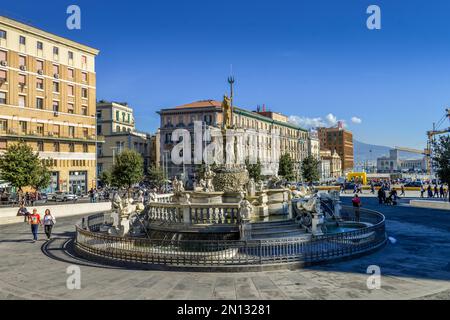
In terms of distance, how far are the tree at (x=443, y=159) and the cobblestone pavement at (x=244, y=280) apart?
1881cm

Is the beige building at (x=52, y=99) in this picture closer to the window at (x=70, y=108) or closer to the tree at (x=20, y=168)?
the window at (x=70, y=108)

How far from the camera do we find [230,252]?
40.9ft

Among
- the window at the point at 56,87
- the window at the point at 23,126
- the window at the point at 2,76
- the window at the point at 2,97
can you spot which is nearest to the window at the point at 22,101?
the window at the point at 2,97

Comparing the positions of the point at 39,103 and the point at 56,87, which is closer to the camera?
the point at 39,103

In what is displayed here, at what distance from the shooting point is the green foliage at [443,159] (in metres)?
31.2

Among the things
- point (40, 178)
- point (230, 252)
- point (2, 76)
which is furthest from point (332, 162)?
point (230, 252)

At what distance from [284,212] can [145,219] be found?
7127mm

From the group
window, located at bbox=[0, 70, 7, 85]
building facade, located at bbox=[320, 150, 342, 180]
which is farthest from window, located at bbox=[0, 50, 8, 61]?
building facade, located at bbox=[320, 150, 342, 180]

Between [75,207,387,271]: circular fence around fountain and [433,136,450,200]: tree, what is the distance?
2081cm

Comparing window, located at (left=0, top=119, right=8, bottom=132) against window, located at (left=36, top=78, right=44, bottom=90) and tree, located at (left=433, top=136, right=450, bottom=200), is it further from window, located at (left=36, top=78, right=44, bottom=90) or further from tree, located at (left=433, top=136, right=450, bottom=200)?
tree, located at (left=433, top=136, right=450, bottom=200)

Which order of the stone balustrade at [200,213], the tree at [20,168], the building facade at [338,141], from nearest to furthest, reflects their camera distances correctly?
the stone balustrade at [200,213], the tree at [20,168], the building facade at [338,141]

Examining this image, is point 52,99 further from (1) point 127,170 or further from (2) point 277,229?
(2) point 277,229

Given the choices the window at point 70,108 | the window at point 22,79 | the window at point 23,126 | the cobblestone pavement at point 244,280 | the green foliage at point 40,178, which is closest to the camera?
the cobblestone pavement at point 244,280

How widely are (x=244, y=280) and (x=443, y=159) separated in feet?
88.8
